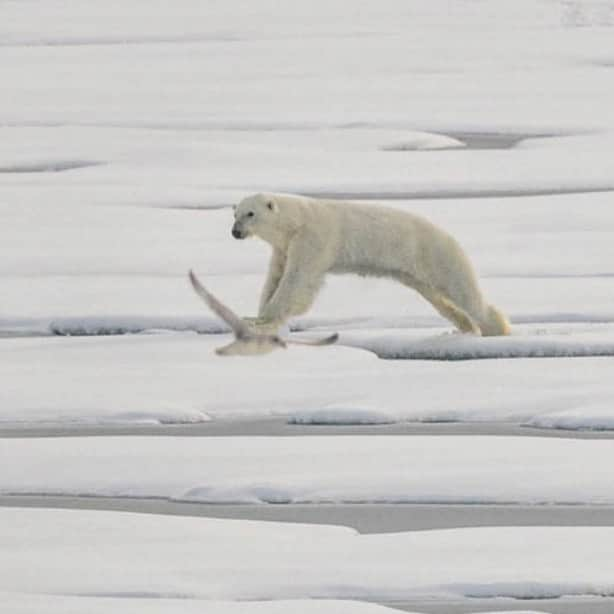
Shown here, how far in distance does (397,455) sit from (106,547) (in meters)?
1.02

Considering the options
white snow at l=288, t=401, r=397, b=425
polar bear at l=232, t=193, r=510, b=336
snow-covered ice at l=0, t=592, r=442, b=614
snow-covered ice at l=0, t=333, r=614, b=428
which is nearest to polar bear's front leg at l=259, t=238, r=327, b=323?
polar bear at l=232, t=193, r=510, b=336

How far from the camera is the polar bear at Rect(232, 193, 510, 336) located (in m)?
6.62

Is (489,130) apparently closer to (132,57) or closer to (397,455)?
(132,57)

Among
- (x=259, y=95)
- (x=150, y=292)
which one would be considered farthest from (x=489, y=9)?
(x=150, y=292)

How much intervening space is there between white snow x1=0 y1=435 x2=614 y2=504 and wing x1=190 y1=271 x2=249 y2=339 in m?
0.72

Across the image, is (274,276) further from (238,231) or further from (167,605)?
(167,605)

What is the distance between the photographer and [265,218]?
21.8 feet

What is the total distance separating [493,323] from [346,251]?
1.73ft

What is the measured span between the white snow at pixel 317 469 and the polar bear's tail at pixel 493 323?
4.28 ft

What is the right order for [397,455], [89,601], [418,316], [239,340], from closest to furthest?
[89,601] < [397,455] < [239,340] < [418,316]

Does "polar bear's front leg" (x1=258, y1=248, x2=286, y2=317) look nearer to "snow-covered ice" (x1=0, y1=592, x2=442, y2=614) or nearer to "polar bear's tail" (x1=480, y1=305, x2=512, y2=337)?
"polar bear's tail" (x1=480, y1=305, x2=512, y2=337)

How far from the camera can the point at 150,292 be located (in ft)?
25.0

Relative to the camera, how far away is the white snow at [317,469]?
197 inches

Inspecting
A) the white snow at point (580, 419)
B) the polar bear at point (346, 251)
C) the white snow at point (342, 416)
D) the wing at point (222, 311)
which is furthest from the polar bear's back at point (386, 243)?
the white snow at point (580, 419)
